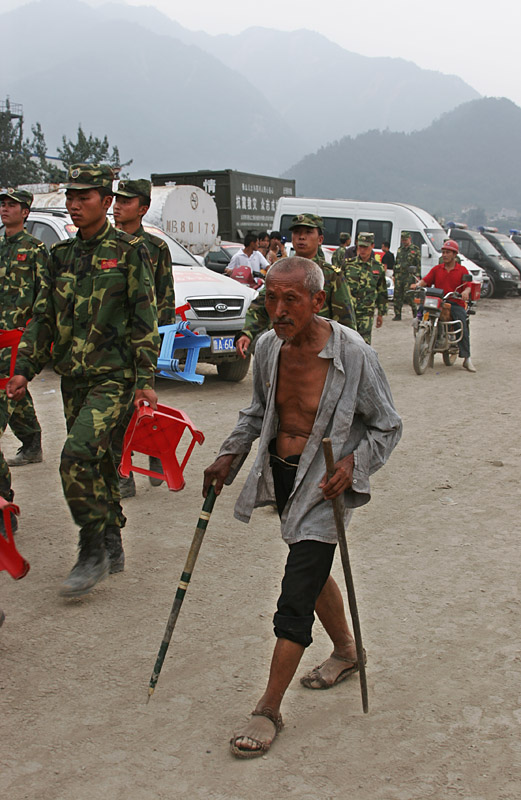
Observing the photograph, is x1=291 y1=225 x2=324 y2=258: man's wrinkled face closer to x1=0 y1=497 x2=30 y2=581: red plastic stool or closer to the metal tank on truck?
x1=0 y1=497 x2=30 y2=581: red plastic stool

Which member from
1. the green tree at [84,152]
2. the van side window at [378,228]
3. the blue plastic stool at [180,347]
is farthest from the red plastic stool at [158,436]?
the green tree at [84,152]

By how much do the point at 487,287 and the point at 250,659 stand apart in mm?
24698

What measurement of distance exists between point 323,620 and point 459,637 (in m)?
0.82

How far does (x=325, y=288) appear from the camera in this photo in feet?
19.8

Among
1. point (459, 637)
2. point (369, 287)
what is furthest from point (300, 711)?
point (369, 287)

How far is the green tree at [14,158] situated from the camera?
140 ft

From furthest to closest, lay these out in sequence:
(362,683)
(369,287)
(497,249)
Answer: (497,249) → (369,287) → (362,683)

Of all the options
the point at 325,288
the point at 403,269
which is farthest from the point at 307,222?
the point at 403,269

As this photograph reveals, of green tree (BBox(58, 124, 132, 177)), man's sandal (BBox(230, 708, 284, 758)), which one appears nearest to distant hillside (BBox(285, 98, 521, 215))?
green tree (BBox(58, 124, 132, 177))

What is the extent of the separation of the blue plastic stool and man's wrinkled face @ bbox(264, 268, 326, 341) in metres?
4.48

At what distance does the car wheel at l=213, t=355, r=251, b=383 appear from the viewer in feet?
34.9

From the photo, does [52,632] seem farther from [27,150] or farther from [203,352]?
[27,150]

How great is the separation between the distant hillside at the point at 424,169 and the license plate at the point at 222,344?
137 metres

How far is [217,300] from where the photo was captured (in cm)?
1023
